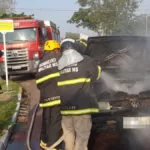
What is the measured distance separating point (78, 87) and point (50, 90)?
0.73 m

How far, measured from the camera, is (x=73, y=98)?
584 centimetres

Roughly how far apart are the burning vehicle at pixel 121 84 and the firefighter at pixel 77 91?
1028 mm

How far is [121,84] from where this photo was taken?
7539 millimetres

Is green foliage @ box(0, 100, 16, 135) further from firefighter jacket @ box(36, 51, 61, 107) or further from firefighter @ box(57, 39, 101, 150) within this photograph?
firefighter @ box(57, 39, 101, 150)

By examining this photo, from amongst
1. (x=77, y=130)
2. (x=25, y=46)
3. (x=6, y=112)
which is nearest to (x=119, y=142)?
(x=77, y=130)

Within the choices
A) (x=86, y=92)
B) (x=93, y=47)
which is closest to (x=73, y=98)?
(x=86, y=92)

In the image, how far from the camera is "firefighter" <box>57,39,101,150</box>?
584 cm

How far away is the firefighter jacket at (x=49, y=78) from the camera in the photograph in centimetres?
636

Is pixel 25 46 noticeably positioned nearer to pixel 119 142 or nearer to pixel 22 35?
pixel 22 35

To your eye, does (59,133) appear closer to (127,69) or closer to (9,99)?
(127,69)

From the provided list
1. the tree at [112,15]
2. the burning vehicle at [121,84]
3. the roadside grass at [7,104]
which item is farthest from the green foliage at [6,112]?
the tree at [112,15]

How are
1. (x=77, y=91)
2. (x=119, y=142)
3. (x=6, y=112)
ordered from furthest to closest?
(x=6, y=112), (x=119, y=142), (x=77, y=91)

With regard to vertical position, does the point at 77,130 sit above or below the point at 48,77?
below

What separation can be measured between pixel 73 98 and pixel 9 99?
26.7 ft
